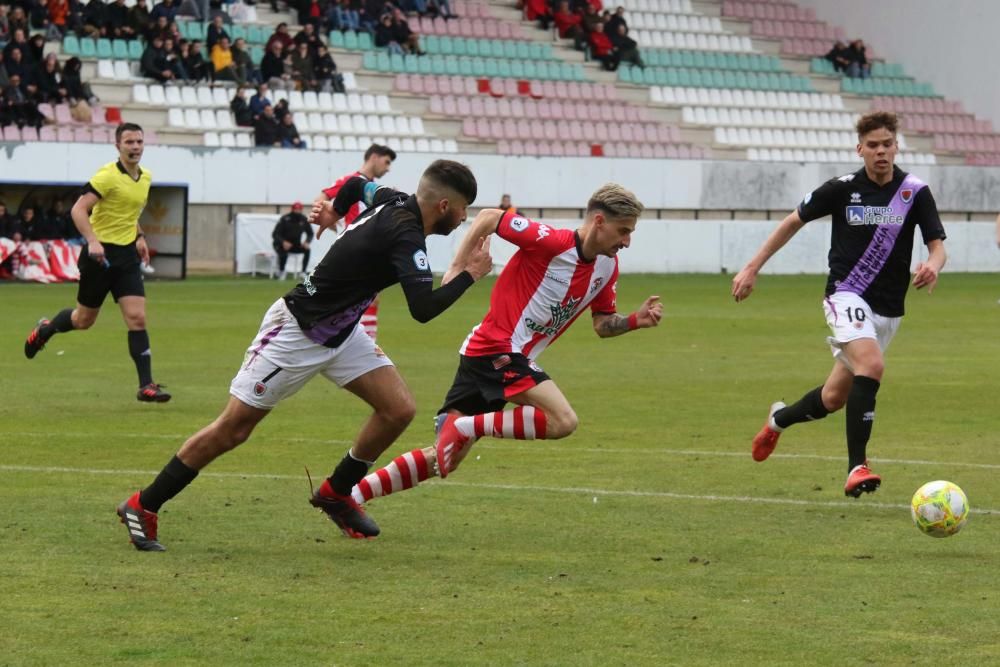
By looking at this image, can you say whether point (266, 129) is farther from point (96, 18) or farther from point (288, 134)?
point (96, 18)

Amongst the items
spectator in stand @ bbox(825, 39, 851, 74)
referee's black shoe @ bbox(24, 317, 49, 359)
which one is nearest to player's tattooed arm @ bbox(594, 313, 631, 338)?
referee's black shoe @ bbox(24, 317, 49, 359)

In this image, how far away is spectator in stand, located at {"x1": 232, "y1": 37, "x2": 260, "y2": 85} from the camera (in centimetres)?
3600

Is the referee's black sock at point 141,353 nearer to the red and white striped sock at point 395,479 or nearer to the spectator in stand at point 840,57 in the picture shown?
the red and white striped sock at point 395,479

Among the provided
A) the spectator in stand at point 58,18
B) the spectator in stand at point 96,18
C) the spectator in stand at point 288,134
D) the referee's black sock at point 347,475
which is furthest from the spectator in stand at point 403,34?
the referee's black sock at point 347,475

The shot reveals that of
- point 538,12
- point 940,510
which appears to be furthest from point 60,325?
point 538,12

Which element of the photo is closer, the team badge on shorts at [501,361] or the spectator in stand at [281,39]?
the team badge on shorts at [501,361]

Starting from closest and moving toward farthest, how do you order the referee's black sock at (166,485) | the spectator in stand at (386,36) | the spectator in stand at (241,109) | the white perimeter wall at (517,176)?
the referee's black sock at (166,485)
the white perimeter wall at (517,176)
the spectator in stand at (241,109)
the spectator in stand at (386,36)

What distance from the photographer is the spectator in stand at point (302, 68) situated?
37.6 meters

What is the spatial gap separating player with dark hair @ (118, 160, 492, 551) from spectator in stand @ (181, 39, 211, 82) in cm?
2909

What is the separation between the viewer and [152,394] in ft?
43.8

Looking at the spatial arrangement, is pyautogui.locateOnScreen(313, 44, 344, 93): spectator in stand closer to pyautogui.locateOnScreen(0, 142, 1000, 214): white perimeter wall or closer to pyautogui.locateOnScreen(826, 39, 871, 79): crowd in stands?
pyautogui.locateOnScreen(0, 142, 1000, 214): white perimeter wall

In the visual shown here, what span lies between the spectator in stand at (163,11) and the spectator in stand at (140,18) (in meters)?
0.13

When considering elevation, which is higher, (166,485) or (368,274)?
(368,274)

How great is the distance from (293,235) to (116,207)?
67.8ft
